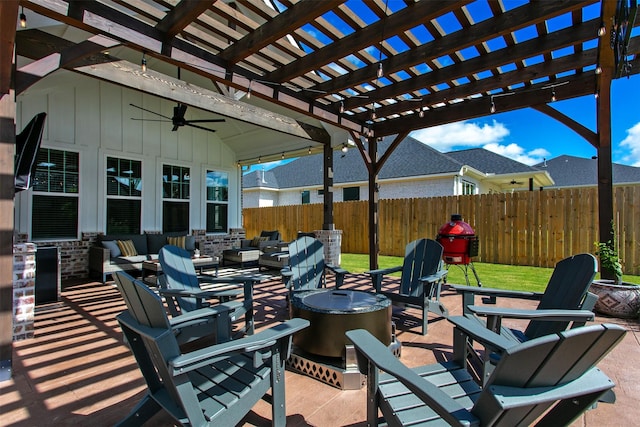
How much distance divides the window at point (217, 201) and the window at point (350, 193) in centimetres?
633

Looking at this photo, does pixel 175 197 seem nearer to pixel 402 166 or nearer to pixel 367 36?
pixel 367 36

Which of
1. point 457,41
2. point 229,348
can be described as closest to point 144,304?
point 229,348

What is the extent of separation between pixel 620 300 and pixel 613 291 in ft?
0.38

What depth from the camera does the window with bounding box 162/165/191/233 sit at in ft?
29.4

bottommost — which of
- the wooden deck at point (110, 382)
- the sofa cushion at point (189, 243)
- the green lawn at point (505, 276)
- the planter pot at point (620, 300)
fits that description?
the wooden deck at point (110, 382)

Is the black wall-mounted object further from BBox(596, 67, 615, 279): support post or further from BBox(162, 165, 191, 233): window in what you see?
BBox(596, 67, 615, 279): support post

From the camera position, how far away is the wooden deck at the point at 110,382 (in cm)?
209

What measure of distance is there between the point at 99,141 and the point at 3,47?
5.96 m

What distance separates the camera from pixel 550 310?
220 cm

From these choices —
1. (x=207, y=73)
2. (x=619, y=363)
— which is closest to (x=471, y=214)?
(x=619, y=363)

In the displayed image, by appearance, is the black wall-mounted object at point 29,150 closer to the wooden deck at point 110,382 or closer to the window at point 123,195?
the wooden deck at point 110,382

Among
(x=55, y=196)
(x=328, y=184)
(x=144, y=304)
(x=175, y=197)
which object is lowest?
(x=144, y=304)

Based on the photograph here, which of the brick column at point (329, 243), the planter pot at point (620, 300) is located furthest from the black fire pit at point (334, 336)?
the brick column at point (329, 243)

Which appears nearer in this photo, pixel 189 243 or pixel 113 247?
pixel 113 247
